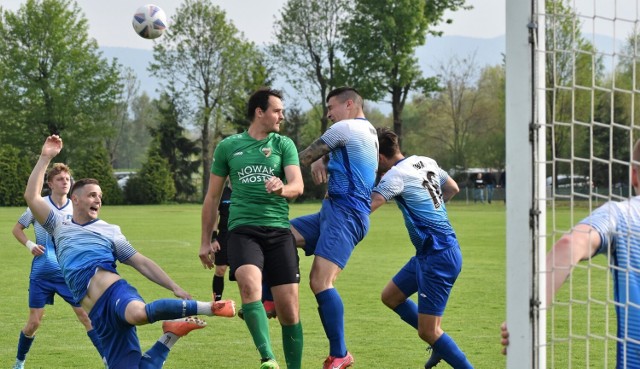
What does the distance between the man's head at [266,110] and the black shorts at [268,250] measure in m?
0.86

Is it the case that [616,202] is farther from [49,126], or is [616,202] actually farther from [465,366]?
[49,126]

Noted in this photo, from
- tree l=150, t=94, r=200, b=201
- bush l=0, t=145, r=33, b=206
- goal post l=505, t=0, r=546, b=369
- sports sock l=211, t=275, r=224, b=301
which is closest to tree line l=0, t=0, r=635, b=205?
tree l=150, t=94, r=200, b=201

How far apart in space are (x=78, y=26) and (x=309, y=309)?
5749 centimetres

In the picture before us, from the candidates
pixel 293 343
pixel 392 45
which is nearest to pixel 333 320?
pixel 293 343

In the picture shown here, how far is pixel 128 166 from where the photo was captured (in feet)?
444

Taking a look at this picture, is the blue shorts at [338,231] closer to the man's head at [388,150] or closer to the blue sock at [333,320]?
the blue sock at [333,320]

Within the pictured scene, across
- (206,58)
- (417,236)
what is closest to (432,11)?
(206,58)

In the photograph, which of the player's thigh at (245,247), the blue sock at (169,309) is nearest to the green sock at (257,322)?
the player's thigh at (245,247)

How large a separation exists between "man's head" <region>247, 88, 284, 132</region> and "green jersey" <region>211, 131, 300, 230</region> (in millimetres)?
105

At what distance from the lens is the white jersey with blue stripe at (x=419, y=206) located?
7.87 meters

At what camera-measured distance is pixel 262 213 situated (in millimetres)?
7590

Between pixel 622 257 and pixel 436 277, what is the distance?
11.7 ft

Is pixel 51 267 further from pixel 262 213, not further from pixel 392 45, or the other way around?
pixel 392 45

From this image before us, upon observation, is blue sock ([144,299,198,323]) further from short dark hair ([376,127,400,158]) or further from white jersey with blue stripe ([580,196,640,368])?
white jersey with blue stripe ([580,196,640,368])
